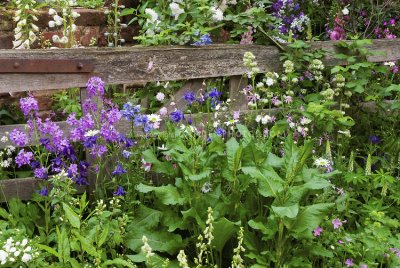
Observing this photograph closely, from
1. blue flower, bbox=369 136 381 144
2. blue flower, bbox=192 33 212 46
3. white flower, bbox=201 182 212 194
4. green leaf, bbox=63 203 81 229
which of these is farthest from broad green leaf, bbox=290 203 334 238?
blue flower, bbox=369 136 381 144

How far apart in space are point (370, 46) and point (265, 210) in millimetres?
2176

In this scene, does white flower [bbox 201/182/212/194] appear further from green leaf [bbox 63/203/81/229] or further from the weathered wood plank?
the weathered wood plank

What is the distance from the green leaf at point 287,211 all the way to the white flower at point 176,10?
2140 millimetres

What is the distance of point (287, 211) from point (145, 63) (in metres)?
1.60

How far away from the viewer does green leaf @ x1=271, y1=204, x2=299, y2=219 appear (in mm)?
2696

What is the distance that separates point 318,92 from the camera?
457 cm

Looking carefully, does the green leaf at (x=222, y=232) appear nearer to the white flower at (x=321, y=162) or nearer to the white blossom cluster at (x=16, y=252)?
the white flower at (x=321, y=162)

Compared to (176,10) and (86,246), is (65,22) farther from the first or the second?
(86,246)

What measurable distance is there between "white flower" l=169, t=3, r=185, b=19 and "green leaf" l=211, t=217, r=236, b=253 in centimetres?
203

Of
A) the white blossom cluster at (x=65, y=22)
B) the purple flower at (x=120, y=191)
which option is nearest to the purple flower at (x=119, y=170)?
the purple flower at (x=120, y=191)

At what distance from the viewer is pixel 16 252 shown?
2.42 metres

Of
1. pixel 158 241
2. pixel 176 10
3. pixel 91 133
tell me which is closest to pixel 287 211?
pixel 158 241

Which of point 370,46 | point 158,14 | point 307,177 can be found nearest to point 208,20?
point 158,14

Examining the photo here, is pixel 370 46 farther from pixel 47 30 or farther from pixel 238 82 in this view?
pixel 47 30
